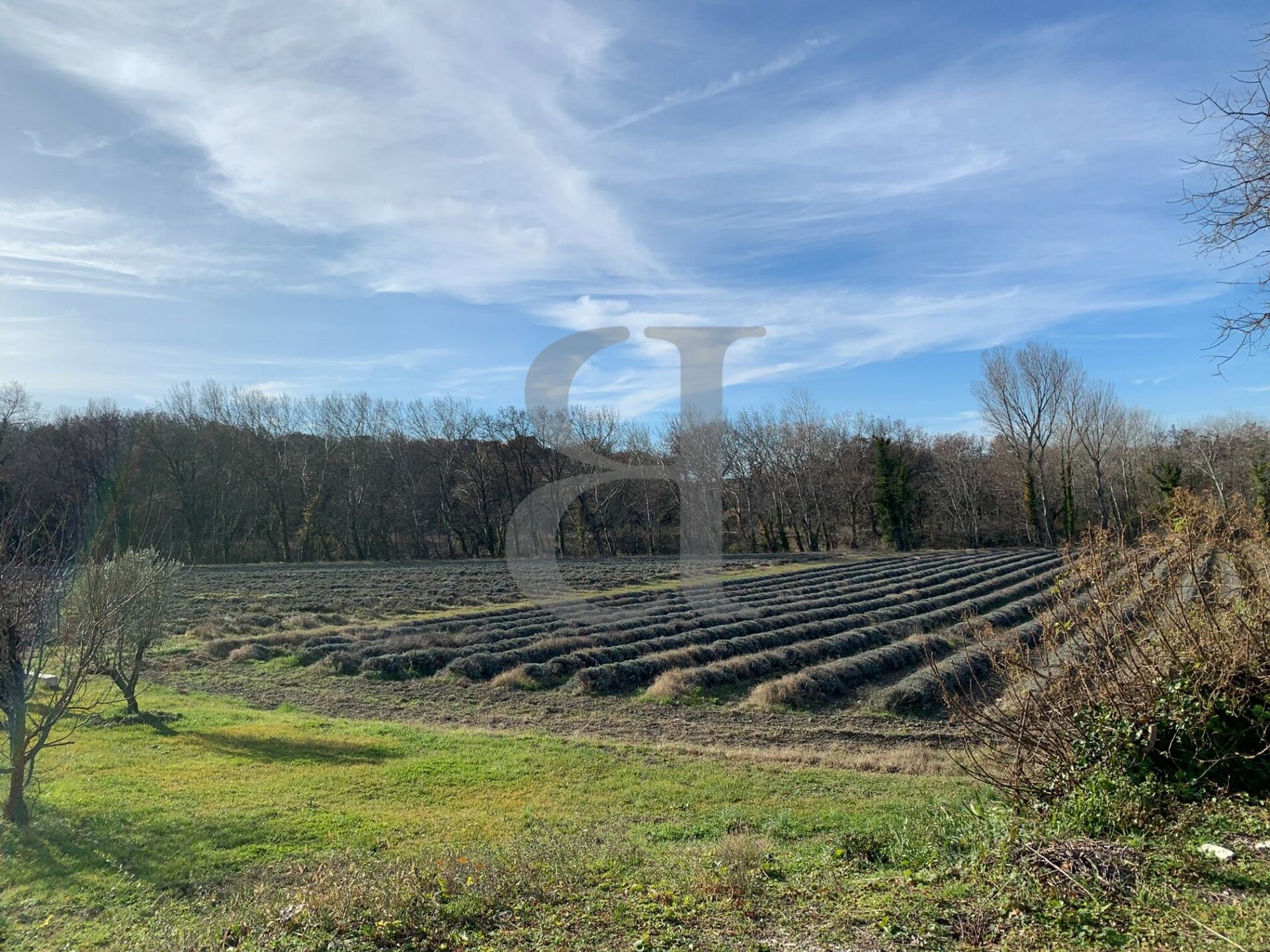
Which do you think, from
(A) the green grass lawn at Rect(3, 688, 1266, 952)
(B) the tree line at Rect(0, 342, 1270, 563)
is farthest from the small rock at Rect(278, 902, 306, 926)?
(B) the tree line at Rect(0, 342, 1270, 563)

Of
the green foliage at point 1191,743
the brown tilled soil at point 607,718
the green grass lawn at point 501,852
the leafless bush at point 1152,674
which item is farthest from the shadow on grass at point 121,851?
the green foliage at point 1191,743

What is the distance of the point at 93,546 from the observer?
13.5 meters

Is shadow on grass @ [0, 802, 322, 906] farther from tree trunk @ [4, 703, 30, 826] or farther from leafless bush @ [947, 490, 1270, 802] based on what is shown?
leafless bush @ [947, 490, 1270, 802]

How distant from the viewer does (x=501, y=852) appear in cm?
737

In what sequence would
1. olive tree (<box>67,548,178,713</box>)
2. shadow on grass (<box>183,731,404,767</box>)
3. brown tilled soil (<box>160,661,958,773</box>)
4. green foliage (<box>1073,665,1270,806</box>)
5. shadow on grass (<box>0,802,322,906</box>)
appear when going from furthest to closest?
brown tilled soil (<box>160,661,958,773</box>) < shadow on grass (<box>183,731,404,767</box>) < olive tree (<box>67,548,178,713</box>) < shadow on grass (<box>0,802,322,906</box>) < green foliage (<box>1073,665,1270,806</box>)

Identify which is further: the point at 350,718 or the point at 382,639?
the point at 382,639

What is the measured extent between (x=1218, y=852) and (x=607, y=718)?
13.1 m

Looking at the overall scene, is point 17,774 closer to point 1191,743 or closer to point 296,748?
point 296,748

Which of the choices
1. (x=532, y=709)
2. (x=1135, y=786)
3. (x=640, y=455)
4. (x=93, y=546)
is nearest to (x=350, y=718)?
(x=532, y=709)

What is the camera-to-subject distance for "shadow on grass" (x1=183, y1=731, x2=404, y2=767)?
12445mm

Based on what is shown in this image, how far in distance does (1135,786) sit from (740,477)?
194 ft

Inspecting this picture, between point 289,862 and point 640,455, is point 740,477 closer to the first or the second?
point 640,455

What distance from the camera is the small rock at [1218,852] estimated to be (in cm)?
483

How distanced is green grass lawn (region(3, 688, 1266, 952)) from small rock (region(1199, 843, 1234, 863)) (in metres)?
0.26
